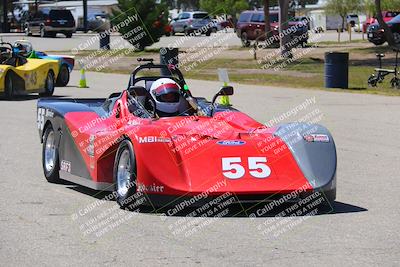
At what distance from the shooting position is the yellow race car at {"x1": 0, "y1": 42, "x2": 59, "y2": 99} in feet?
78.2

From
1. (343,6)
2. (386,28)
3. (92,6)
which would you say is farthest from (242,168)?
(92,6)

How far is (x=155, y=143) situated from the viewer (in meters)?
9.00

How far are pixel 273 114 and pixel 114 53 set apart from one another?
28.4 m

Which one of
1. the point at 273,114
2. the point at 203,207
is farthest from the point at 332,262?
the point at 273,114

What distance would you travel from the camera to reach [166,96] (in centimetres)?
1037

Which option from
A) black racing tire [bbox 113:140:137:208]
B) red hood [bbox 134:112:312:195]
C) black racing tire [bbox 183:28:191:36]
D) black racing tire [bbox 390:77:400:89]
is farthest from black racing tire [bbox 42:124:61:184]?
black racing tire [bbox 183:28:191:36]

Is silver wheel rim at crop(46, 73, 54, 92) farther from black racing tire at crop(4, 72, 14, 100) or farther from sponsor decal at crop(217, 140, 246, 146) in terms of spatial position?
sponsor decal at crop(217, 140, 246, 146)

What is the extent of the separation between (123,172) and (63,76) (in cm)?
1967

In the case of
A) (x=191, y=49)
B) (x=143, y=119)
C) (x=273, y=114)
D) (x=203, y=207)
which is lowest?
(x=191, y=49)

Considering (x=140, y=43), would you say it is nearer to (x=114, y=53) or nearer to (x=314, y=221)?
(x=114, y=53)

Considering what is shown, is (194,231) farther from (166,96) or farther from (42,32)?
(42,32)

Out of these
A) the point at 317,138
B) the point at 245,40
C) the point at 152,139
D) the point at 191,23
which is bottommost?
the point at 191,23

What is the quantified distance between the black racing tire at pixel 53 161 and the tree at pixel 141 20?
36.2 metres

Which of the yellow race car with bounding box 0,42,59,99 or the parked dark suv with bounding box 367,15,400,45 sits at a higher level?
the yellow race car with bounding box 0,42,59,99
